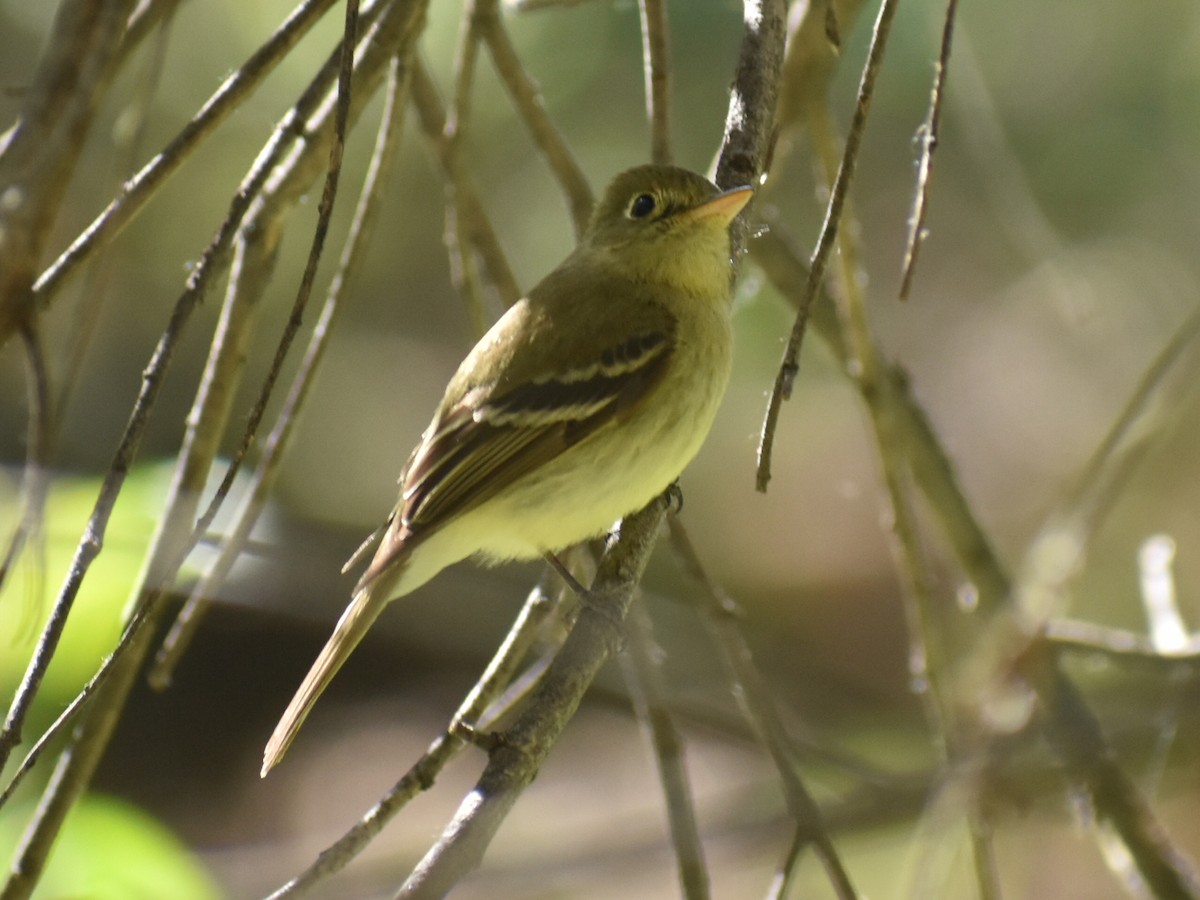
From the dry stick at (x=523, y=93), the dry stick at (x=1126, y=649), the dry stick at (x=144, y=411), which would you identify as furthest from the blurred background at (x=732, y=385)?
the dry stick at (x=144, y=411)

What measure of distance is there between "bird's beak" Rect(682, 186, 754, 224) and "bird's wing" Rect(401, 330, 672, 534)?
42 cm

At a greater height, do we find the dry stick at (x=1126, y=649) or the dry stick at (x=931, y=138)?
the dry stick at (x=931, y=138)

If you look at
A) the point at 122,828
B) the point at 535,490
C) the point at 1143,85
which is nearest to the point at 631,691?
the point at 535,490

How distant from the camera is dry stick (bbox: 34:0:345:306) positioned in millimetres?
1920

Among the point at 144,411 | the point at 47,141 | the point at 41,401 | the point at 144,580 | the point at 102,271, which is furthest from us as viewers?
the point at 102,271

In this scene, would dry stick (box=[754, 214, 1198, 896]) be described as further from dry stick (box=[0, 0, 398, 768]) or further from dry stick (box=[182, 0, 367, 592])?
dry stick (box=[182, 0, 367, 592])

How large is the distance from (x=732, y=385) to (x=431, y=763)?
4441mm

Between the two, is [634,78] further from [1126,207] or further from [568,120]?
[1126,207]

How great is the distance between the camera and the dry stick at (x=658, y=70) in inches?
126

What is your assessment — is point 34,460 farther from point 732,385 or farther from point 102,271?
point 732,385

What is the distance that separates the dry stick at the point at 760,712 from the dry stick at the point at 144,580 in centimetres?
109

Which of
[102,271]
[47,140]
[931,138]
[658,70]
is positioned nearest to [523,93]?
[658,70]

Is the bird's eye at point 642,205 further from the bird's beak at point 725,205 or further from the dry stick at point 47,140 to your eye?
the dry stick at point 47,140

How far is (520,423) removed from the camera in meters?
3.56
